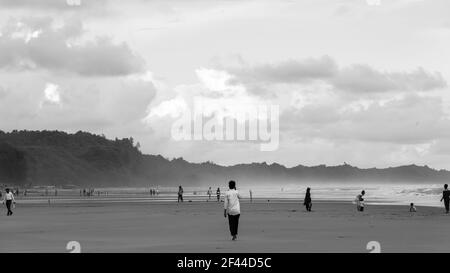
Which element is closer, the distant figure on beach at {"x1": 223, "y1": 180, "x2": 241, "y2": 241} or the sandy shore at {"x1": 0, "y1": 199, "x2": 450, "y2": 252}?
the sandy shore at {"x1": 0, "y1": 199, "x2": 450, "y2": 252}

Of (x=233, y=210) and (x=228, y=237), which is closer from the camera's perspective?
(x=233, y=210)

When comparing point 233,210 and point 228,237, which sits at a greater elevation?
point 233,210

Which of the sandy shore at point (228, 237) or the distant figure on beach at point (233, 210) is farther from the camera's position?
the distant figure on beach at point (233, 210)

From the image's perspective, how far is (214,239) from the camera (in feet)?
79.5

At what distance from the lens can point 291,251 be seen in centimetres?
1975

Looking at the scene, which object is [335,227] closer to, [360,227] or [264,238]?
[360,227]

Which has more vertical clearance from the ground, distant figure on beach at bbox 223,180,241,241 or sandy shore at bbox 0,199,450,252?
distant figure on beach at bbox 223,180,241,241

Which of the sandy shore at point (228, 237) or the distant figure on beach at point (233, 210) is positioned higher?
the distant figure on beach at point (233, 210)
